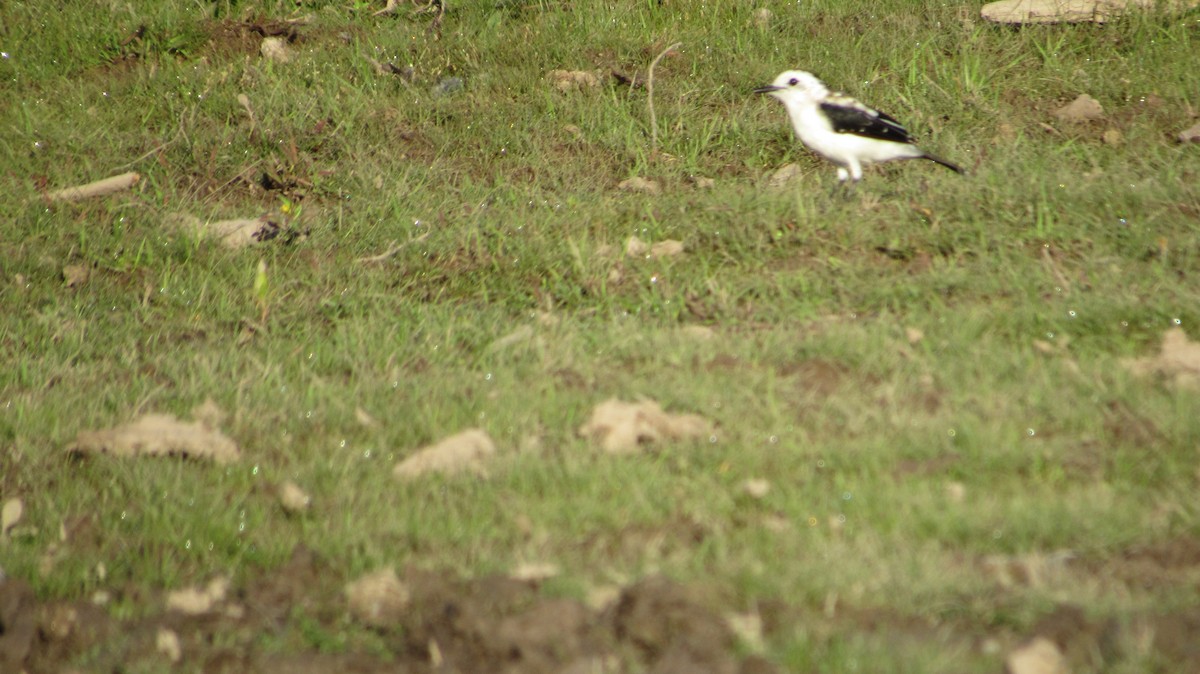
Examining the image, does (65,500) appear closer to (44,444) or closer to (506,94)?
(44,444)

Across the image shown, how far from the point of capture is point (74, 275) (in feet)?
18.6

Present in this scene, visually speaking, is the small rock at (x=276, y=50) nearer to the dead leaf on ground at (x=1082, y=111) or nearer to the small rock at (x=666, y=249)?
the small rock at (x=666, y=249)

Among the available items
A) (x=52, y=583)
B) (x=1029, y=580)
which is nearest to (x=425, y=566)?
(x=52, y=583)

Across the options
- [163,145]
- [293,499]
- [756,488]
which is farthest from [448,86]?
[756,488]

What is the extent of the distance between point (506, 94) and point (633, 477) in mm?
3951

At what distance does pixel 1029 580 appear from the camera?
307 centimetres

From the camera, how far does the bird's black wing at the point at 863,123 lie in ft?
19.0

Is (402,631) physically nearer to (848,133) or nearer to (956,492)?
(956,492)

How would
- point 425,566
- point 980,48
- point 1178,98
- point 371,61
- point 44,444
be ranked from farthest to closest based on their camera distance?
point 371,61 → point 980,48 → point 1178,98 → point 44,444 → point 425,566

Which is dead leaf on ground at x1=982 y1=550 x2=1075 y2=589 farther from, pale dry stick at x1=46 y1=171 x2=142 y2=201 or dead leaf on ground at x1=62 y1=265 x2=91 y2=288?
pale dry stick at x1=46 y1=171 x2=142 y2=201

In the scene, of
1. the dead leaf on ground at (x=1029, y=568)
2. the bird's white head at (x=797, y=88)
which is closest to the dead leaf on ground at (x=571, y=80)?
the bird's white head at (x=797, y=88)

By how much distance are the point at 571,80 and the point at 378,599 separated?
4513mm

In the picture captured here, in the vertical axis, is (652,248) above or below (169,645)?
below

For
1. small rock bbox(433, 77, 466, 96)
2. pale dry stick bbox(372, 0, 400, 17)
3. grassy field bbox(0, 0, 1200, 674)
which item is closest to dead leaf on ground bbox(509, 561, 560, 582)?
grassy field bbox(0, 0, 1200, 674)
